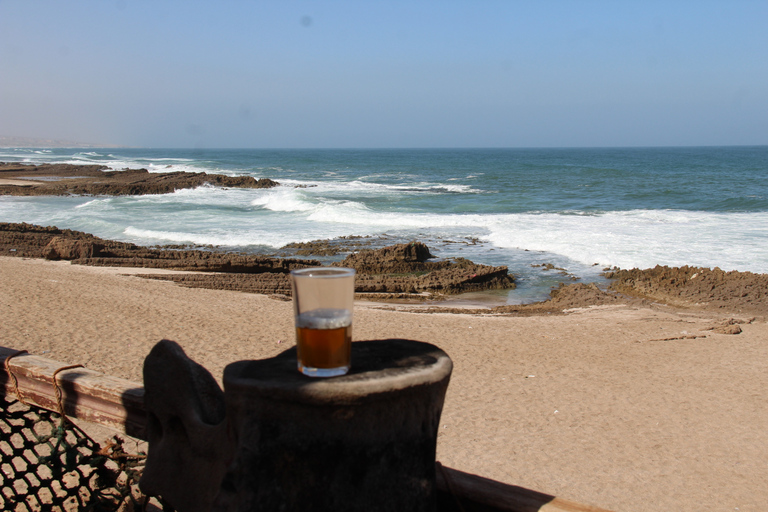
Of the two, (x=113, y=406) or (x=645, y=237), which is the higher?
(x=113, y=406)

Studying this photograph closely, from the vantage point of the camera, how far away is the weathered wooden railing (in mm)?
1536

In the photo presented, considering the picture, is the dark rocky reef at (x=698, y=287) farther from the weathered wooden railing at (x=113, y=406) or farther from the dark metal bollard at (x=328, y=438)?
the dark metal bollard at (x=328, y=438)

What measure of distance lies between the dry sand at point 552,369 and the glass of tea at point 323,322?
4.00 metres

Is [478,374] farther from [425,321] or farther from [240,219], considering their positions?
[240,219]

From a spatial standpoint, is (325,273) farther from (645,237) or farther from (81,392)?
(645,237)

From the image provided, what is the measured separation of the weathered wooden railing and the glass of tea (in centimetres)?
52

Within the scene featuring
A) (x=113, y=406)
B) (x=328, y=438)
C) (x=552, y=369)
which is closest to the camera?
(x=328, y=438)

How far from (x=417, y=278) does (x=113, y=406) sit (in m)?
11.9

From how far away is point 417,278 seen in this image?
1376 cm

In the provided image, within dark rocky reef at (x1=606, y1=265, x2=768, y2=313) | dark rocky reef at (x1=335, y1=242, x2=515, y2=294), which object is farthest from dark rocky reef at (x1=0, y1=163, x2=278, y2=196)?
dark rocky reef at (x1=606, y1=265, x2=768, y2=313)

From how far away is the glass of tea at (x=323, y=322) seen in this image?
132cm

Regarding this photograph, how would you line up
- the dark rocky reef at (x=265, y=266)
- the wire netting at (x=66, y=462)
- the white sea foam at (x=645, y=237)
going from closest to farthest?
1. the wire netting at (x=66, y=462)
2. the dark rocky reef at (x=265, y=266)
3. the white sea foam at (x=645, y=237)

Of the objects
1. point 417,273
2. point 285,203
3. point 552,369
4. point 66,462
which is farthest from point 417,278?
point 285,203

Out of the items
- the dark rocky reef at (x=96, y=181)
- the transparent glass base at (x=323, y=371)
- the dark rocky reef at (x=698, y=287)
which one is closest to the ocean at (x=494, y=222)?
the dark rocky reef at (x=698, y=287)
